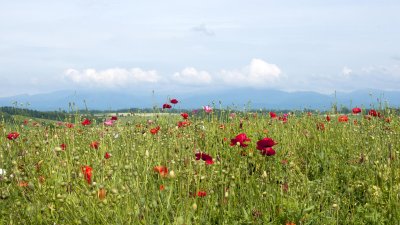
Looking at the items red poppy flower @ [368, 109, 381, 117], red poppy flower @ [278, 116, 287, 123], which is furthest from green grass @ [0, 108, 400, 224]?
red poppy flower @ [278, 116, 287, 123]

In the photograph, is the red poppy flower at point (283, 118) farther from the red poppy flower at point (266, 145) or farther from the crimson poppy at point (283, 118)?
the red poppy flower at point (266, 145)

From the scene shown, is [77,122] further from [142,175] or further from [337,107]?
[337,107]

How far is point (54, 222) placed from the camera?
4.05 meters

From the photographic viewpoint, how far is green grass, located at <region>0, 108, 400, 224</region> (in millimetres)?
3879

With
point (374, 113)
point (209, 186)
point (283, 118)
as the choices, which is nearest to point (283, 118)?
point (283, 118)

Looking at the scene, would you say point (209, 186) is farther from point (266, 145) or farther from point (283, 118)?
point (283, 118)

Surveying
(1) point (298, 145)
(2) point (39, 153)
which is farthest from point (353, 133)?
(2) point (39, 153)

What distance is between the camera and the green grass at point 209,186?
3879mm

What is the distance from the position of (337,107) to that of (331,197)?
5.23m

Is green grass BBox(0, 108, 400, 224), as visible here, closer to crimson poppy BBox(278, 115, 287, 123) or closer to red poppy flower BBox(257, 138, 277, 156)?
red poppy flower BBox(257, 138, 277, 156)

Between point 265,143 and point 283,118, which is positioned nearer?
point 265,143

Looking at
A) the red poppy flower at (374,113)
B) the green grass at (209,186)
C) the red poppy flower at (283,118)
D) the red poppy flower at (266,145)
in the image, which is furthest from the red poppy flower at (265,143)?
the red poppy flower at (283,118)

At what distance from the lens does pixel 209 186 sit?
4473mm

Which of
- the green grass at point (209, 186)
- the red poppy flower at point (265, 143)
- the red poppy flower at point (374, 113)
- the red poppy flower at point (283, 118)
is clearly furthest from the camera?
the red poppy flower at point (283, 118)
